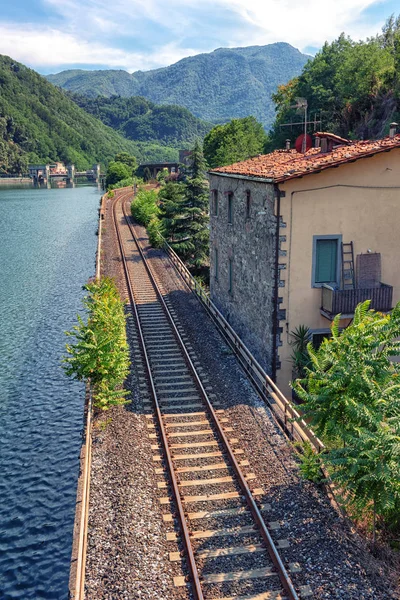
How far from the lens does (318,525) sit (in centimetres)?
1054

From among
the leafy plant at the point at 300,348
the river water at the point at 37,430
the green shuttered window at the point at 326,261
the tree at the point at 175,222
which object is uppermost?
the tree at the point at 175,222

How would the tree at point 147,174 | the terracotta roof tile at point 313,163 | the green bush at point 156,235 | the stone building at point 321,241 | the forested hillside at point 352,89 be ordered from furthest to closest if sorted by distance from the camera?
the tree at point 147,174 → the forested hillside at point 352,89 → the green bush at point 156,235 → the stone building at point 321,241 → the terracotta roof tile at point 313,163

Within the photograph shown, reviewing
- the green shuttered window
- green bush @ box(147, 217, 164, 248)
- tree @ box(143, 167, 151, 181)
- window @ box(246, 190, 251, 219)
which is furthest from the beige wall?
tree @ box(143, 167, 151, 181)

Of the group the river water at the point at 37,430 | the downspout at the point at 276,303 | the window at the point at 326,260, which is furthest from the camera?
the window at the point at 326,260

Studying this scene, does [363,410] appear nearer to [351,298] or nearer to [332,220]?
[351,298]

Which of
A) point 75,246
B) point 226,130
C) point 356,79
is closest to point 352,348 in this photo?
point 356,79

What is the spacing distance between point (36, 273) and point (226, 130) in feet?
187

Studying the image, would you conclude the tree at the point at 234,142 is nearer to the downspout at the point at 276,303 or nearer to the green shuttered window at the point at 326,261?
the green shuttered window at the point at 326,261

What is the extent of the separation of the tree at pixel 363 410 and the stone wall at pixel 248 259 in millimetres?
7209

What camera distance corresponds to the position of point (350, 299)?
56.3 ft

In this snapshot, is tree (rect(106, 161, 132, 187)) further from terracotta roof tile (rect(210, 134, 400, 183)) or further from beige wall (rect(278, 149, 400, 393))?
beige wall (rect(278, 149, 400, 393))

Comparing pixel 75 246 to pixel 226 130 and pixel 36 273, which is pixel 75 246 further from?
pixel 226 130

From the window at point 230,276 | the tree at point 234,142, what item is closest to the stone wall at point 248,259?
the window at point 230,276

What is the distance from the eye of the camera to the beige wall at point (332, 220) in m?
17.1
